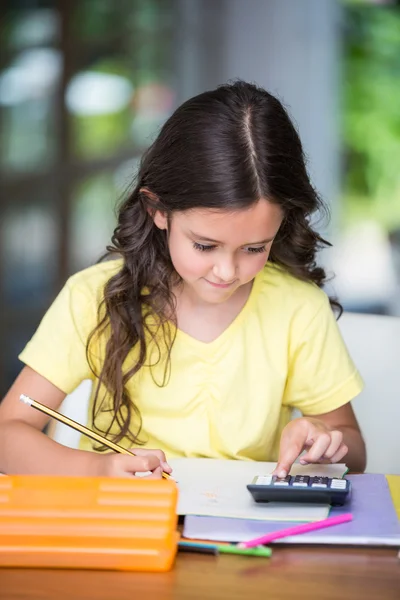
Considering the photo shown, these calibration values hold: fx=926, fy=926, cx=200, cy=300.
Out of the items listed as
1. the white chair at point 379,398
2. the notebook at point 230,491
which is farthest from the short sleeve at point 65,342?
the notebook at point 230,491

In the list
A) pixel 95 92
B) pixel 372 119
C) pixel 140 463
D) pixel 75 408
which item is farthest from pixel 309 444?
pixel 372 119

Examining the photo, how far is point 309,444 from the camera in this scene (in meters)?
1.10

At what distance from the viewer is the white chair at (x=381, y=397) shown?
148 centimetres

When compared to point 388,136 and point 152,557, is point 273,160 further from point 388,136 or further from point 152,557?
point 388,136

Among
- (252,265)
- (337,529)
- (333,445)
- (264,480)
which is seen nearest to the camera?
(337,529)

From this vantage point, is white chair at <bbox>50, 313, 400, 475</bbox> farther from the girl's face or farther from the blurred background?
the blurred background

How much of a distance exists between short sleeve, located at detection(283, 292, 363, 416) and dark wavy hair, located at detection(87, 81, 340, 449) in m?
0.10

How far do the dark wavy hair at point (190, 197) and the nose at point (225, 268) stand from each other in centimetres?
7

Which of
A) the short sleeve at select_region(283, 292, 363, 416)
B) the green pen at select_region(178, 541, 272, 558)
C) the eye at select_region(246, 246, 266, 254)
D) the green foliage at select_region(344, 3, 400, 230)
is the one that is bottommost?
the green foliage at select_region(344, 3, 400, 230)

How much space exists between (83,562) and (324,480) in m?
0.29

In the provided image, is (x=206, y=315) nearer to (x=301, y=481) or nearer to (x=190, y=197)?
(x=190, y=197)

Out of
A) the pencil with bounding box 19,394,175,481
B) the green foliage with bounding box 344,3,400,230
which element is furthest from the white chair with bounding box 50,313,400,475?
the green foliage with bounding box 344,3,400,230

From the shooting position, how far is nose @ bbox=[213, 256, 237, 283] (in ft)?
3.82

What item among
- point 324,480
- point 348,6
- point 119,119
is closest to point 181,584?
point 324,480
